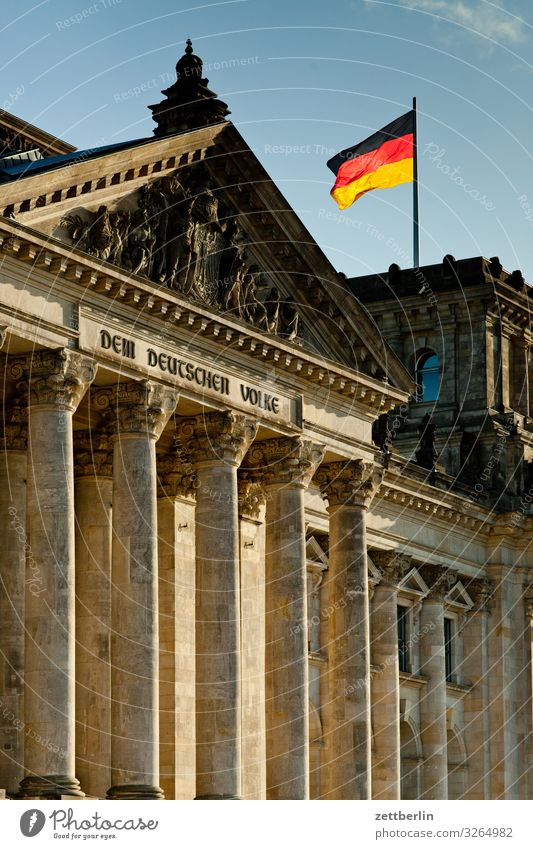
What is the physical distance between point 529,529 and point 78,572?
30.3m

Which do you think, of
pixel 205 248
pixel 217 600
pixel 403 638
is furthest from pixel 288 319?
pixel 403 638

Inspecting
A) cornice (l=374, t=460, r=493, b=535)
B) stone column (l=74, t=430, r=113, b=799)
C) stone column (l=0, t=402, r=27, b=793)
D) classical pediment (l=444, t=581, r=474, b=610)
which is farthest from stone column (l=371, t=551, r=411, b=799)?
stone column (l=0, t=402, r=27, b=793)

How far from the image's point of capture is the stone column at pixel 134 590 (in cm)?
5088

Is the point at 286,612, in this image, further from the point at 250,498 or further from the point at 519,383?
the point at 519,383

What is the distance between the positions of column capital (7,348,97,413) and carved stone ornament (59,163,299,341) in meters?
2.83

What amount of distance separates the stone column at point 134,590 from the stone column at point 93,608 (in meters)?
3.06

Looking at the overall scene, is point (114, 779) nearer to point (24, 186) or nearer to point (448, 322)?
point (24, 186)

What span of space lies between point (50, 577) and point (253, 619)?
1379 centimetres

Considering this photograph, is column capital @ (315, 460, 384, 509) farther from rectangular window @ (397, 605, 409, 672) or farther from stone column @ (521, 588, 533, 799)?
stone column @ (521, 588, 533, 799)

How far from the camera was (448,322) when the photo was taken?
8556 cm

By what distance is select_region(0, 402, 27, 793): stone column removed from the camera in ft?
168
